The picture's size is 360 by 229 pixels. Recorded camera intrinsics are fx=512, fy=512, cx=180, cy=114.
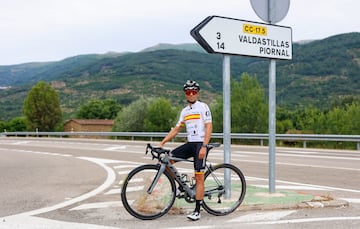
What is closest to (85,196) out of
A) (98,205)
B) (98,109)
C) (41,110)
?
(98,205)

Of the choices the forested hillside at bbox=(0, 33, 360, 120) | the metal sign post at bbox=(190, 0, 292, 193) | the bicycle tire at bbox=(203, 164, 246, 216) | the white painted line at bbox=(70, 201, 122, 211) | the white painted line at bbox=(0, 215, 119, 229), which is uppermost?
the forested hillside at bbox=(0, 33, 360, 120)

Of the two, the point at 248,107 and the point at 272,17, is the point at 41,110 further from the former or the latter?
the point at 272,17

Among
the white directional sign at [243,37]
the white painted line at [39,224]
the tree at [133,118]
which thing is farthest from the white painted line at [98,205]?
the tree at [133,118]

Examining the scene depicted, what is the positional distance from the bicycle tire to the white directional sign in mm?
1724

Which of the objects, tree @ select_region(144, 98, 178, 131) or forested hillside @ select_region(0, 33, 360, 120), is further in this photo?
forested hillside @ select_region(0, 33, 360, 120)

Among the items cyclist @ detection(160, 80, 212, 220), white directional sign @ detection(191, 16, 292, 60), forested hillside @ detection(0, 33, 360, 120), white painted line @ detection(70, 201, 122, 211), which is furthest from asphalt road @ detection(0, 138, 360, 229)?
forested hillside @ detection(0, 33, 360, 120)

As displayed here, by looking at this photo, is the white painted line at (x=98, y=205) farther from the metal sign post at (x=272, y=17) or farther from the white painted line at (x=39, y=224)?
the metal sign post at (x=272, y=17)

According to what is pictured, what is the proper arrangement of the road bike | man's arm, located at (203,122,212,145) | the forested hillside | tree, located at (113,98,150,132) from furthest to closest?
the forested hillside < tree, located at (113,98,150,132) < man's arm, located at (203,122,212,145) < the road bike

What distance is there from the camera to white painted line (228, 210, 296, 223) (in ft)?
21.1

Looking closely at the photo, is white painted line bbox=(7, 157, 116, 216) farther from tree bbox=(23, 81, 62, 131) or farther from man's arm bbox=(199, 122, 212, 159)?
tree bbox=(23, 81, 62, 131)

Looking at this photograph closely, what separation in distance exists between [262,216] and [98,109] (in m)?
144

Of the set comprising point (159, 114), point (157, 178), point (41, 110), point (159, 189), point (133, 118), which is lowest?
point (159, 189)

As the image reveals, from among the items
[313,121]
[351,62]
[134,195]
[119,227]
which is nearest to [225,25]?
[134,195]

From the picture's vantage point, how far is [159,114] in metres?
73.4
